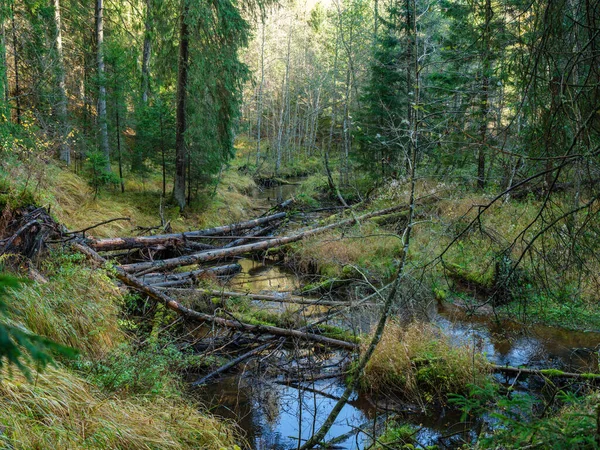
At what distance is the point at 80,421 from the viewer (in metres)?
3.03

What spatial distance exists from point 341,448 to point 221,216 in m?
10.4

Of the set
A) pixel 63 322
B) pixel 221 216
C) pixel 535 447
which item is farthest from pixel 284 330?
pixel 221 216

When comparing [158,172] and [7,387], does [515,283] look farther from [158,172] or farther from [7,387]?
[158,172]

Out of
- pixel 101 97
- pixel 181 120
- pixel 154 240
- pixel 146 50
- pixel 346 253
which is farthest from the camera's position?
pixel 146 50

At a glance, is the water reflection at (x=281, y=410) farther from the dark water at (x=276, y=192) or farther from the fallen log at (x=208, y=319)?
the dark water at (x=276, y=192)

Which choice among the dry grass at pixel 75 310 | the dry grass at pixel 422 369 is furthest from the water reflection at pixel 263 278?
the dry grass at pixel 75 310

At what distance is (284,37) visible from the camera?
30.4 metres

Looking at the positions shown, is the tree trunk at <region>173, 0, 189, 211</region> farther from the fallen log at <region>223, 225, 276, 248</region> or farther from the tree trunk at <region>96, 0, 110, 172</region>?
the fallen log at <region>223, 225, 276, 248</region>

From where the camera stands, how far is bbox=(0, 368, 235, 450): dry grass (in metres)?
2.75

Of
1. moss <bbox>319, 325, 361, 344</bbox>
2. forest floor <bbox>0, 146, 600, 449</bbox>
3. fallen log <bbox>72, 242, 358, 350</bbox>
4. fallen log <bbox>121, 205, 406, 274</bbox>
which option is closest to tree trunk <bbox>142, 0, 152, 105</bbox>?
forest floor <bbox>0, 146, 600, 449</bbox>

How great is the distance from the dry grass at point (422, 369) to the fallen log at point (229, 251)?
3.87 m

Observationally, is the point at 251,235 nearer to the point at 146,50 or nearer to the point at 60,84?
the point at 60,84

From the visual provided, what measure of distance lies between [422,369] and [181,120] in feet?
33.8

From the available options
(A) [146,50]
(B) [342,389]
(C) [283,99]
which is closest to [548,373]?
(B) [342,389]
